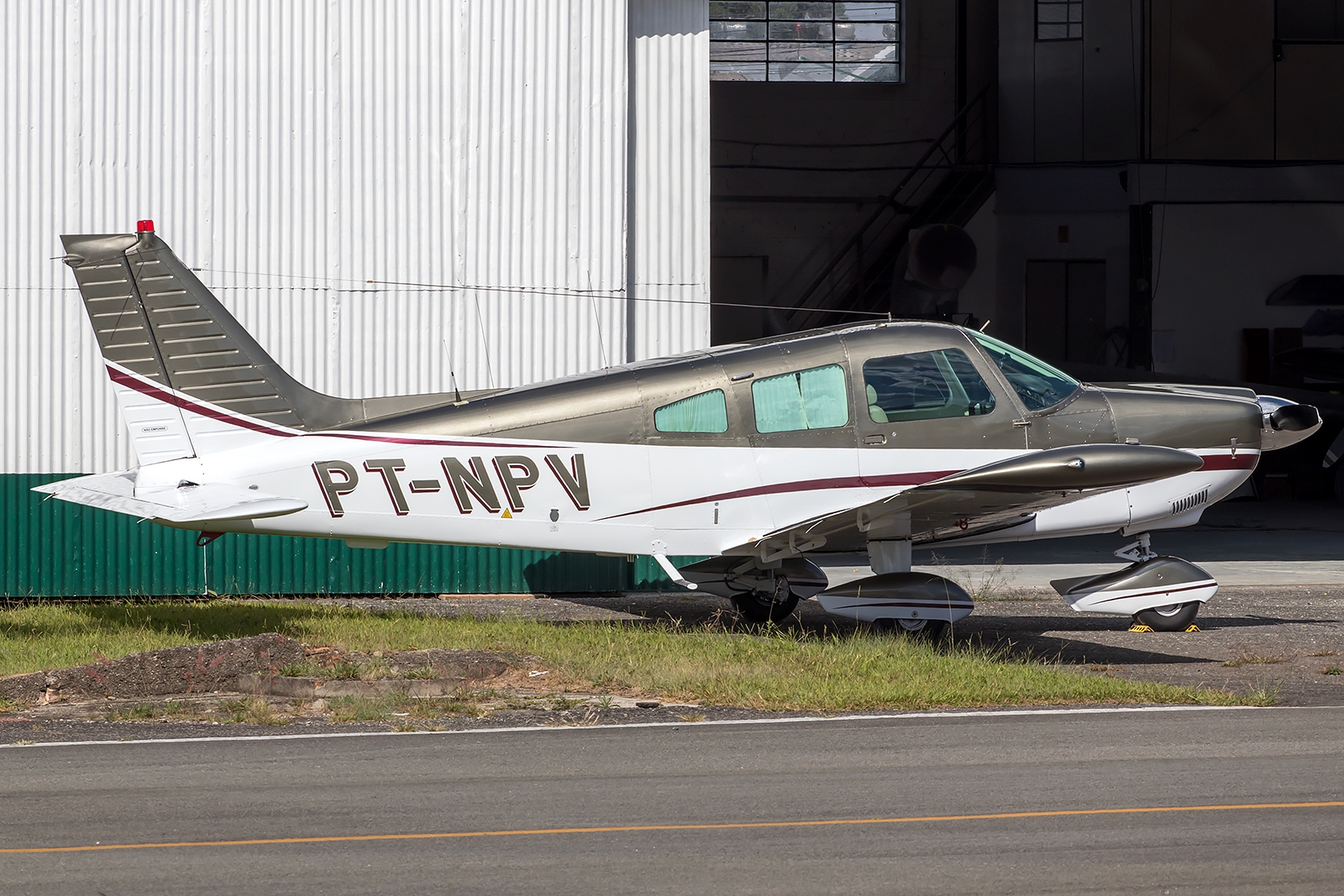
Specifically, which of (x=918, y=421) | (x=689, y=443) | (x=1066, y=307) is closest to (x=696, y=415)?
(x=689, y=443)

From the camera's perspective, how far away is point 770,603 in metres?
12.8

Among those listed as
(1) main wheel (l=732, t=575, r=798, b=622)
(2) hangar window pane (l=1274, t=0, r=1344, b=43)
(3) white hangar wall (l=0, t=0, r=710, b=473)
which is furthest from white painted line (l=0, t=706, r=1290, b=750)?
(2) hangar window pane (l=1274, t=0, r=1344, b=43)

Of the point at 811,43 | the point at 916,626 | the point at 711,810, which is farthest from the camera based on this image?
the point at 811,43

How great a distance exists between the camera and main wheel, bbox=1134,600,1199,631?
12141 mm

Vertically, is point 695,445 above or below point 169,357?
below

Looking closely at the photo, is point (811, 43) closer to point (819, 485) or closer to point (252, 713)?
point (819, 485)

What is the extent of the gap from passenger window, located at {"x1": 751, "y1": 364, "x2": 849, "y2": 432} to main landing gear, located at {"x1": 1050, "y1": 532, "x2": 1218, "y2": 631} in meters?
2.50

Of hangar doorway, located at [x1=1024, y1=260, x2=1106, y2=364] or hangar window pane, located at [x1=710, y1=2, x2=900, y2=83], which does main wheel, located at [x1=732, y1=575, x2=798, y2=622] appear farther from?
hangar window pane, located at [x1=710, y1=2, x2=900, y2=83]

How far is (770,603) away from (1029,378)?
10.6ft

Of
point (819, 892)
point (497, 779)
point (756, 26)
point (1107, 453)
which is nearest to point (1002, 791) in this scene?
point (819, 892)

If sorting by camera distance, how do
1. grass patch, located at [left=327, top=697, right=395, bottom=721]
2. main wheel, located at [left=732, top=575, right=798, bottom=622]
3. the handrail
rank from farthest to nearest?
1. the handrail
2. main wheel, located at [left=732, top=575, right=798, bottom=622]
3. grass patch, located at [left=327, top=697, right=395, bottom=721]

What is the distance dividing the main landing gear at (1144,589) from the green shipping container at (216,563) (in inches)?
203

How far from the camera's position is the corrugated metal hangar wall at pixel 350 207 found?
1445 centimetres

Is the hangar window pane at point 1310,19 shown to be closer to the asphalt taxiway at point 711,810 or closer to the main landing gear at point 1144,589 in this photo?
the main landing gear at point 1144,589
